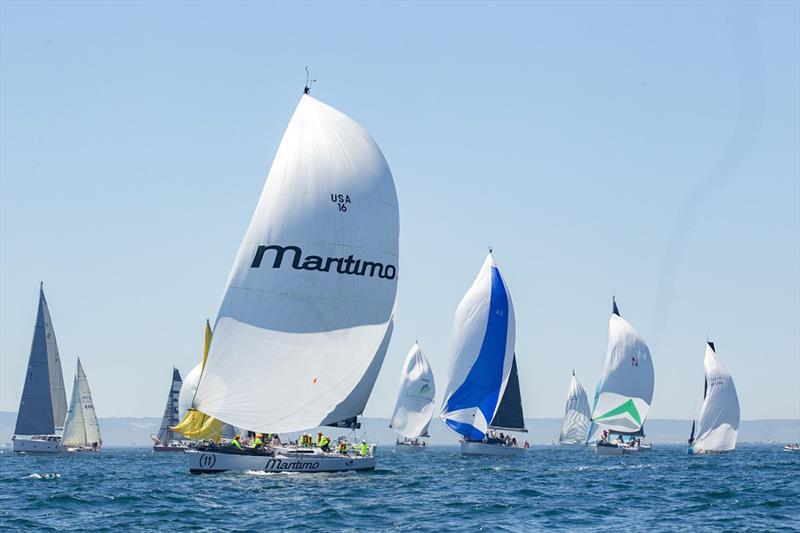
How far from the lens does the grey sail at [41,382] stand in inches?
3561

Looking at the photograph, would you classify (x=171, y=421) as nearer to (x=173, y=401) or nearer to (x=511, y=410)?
(x=173, y=401)

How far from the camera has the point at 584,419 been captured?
476ft

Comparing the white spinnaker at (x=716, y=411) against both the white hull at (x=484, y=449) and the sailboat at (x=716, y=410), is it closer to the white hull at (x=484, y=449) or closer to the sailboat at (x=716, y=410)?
the sailboat at (x=716, y=410)

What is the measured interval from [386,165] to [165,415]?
71487mm

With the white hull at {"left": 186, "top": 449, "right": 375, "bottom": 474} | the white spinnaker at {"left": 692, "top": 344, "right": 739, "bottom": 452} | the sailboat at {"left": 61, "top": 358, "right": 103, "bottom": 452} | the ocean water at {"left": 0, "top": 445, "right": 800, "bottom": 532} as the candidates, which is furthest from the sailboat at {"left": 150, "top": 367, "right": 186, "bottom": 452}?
the white hull at {"left": 186, "top": 449, "right": 375, "bottom": 474}

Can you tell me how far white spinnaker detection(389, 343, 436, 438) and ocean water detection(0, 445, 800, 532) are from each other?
51636 mm

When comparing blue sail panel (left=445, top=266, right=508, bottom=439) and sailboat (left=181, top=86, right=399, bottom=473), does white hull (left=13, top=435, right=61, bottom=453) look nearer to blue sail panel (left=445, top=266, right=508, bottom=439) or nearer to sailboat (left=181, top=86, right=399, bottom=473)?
blue sail panel (left=445, top=266, right=508, bottom=439)

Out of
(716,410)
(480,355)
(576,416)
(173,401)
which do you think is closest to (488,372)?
(480,355)

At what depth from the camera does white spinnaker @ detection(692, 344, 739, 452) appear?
91.2 metres

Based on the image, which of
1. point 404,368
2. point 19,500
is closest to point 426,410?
point 404,368

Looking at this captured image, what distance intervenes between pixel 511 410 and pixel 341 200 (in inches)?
1798

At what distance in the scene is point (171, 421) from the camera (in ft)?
369

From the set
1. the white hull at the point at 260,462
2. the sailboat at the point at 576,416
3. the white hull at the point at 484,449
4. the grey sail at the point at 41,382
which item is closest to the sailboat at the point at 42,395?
the grey sail at the point at 41,382

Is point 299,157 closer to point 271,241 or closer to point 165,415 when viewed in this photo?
point 271,241
